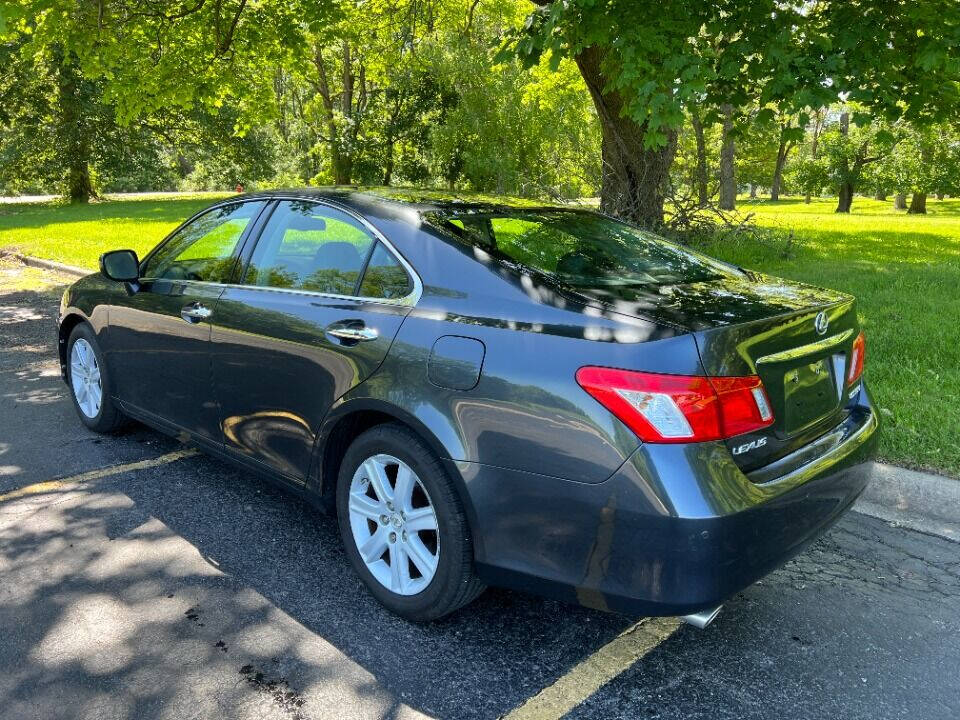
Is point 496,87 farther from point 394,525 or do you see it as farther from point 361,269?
point 394,525

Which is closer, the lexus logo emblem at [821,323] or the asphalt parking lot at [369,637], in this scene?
the asphalt parking lot at [369,637]

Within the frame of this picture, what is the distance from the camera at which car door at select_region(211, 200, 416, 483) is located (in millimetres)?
3027

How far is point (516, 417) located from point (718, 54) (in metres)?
5.54

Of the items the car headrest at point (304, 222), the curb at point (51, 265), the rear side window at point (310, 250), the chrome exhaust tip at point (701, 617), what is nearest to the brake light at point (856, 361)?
the chrome exhaust tip at point (701, 617)

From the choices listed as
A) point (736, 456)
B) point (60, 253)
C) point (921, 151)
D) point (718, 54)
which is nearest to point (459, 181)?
point (60, 253)

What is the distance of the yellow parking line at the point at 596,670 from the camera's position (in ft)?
8.00

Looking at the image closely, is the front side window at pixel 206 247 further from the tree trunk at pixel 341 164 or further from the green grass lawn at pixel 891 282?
the tree trunk at pixel 341 164

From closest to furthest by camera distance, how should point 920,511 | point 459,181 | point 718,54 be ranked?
point 920,511, point 718,54, point 459,181

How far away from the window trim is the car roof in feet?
0.09

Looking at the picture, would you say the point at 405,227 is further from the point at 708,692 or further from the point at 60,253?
the point at 60,253

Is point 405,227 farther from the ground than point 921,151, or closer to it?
closer to it

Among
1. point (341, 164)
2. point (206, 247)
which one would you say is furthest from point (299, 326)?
point (341, 164)

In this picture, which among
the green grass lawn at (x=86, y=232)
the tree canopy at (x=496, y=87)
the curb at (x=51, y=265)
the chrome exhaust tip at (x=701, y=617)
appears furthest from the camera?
the green grass lawn at (x=86, y=232)

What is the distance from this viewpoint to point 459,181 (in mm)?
18750
